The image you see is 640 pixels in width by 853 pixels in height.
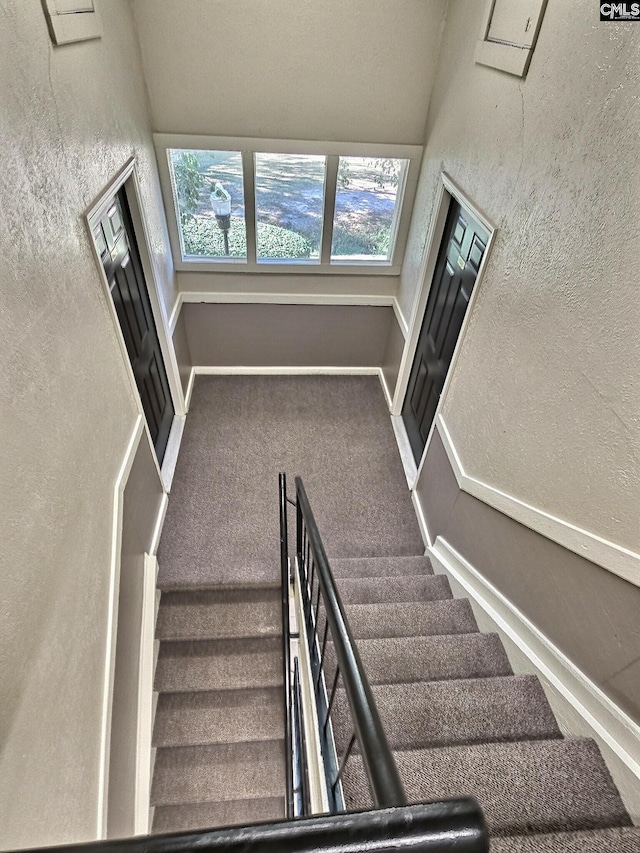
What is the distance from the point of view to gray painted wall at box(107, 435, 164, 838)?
224 cm

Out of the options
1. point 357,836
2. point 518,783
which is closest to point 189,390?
point 518,783

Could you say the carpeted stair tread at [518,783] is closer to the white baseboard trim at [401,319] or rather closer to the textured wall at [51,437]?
the textured wall at [51,437]

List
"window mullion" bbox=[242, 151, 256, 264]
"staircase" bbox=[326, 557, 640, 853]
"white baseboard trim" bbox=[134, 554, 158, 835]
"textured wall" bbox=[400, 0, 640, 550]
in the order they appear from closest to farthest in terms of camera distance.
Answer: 1. "staircase" bbox=[326, 557, 640, 853]
2. "textured wall" bbox=[400, 0, 640, 550]
3. "white baseboard trim" bbox=[134, 554, 158, 835]
4. "window mullion" bbox=[242, 151, 256, 264]

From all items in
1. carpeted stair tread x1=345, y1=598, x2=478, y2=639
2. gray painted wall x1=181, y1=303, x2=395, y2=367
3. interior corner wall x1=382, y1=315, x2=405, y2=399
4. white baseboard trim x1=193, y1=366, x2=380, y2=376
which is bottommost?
carpeted stair tread x1=345, y1=598, x2=478, y2=639

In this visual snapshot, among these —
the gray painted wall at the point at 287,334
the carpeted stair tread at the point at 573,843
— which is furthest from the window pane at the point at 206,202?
the carpeted stair tread at the point at 573,843

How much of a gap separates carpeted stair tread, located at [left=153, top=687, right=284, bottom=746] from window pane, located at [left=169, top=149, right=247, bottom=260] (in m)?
3.22

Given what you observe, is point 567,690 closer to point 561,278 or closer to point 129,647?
point 561,278

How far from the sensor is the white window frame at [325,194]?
340cm

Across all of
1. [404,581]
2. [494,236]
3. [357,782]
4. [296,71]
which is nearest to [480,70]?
[494,236]

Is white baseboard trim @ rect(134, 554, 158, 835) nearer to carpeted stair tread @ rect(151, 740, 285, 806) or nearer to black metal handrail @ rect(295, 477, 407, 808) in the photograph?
carpeted stair tread @ rect(151, 740, 285, 806)

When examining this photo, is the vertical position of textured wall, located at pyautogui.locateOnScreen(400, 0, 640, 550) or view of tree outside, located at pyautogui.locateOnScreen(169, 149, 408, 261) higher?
view of tree outside, located at pyautogui.locateOnScreen(169, 149, 408, 261)

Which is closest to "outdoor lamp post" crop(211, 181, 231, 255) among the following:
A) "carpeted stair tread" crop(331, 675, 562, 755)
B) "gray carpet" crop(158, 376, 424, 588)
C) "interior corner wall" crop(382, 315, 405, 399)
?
"gray carpet" crop(158, 376, 424, 588)

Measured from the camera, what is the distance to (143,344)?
10.7 feet

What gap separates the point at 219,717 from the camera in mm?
2896
